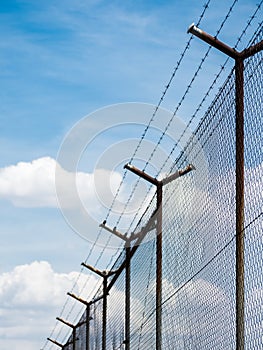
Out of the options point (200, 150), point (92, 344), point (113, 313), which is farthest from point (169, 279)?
Result: point (92, 344)

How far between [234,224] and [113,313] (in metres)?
11.7

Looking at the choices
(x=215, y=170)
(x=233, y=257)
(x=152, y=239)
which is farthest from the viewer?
(x=152, y=239)

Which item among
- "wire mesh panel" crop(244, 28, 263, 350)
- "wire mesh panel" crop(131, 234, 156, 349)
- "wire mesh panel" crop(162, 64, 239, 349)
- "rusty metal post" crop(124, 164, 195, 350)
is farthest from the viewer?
"wire mesh panel" crop(131, 234, 156, 349)

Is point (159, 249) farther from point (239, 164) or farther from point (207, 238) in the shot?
point (239, 164)

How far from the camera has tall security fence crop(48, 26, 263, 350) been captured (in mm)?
6715

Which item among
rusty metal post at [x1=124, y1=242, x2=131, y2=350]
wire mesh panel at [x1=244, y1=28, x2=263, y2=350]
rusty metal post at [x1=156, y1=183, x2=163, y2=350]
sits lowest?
wire mesh panel at [x1=244, y1=28, x2=263, y2=350]

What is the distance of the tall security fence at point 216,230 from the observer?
6.71 metres

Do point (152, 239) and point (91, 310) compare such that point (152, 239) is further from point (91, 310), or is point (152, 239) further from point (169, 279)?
point (91, 310)

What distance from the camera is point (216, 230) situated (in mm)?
7840

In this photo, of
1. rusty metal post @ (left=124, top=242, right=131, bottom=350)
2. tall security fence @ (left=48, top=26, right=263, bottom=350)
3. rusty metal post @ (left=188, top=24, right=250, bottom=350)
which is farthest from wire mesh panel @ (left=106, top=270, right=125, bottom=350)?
rusty metal post @ (left=188, top=24, right=250, bottom=350)

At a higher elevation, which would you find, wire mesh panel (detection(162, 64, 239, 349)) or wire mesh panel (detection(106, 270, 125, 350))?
wire mesh panel (detection(106, 270, 125, 350))

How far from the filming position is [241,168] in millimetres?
7289

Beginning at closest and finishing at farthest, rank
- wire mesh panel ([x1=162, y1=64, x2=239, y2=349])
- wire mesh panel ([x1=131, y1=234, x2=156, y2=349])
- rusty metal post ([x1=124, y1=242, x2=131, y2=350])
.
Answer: wire mesh panel ([x1=162, y1=64, x2=239, y2=349]), wire mesh panel ([x1=131, y1=234, x2=156, y2=349]), rusty metal post ([x1=124, y1=242, x2=131, y2=350])

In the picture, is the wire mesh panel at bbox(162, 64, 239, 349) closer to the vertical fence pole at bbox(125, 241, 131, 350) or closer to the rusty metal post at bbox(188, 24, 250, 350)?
the rusty metal post at bbox(188, 24, 250, 350)
